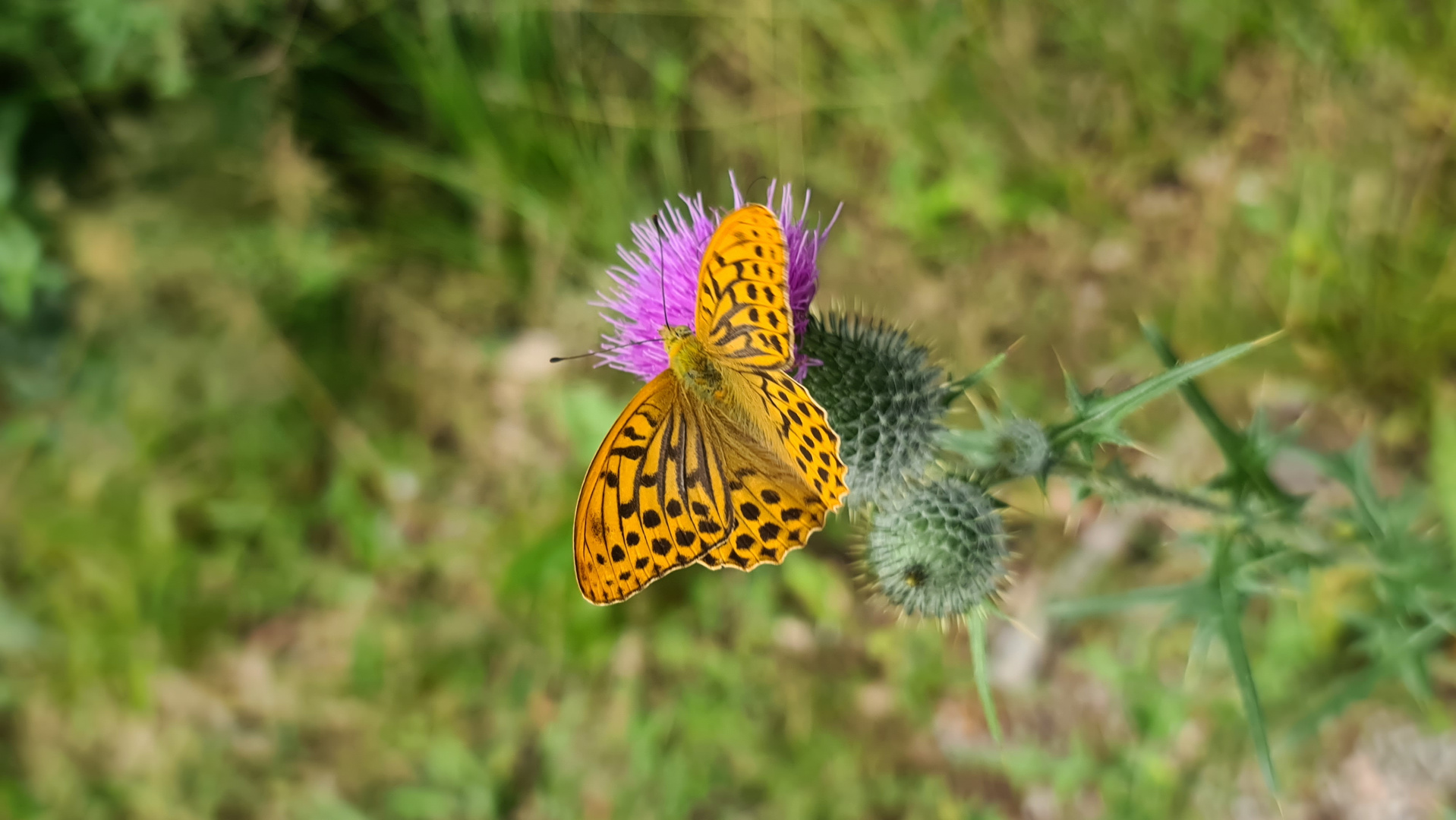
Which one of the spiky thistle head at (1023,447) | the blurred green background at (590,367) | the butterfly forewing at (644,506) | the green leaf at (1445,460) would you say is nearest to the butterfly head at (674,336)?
the butterfly forewing at (644,506)

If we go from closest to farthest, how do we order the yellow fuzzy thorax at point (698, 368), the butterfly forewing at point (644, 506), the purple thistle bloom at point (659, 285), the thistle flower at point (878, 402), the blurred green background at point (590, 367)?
the butterfly forewing at point (644, 506)
the yellow fuzzy thorax at point (698, 368)
the thistle flower at point (878, 402)
the purple thistle bloom at point (659, 285)
the blurred green background at point (590, 367)

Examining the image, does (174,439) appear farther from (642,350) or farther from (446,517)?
(642,350)

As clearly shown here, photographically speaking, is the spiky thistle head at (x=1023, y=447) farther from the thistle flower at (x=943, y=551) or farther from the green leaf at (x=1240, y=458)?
the green leaf at (x=1240, y=458)

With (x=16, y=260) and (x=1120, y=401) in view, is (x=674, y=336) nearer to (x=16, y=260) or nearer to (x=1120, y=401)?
(x=1120, y=401)

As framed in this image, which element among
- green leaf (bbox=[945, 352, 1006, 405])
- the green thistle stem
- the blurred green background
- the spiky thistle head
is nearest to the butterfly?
green leaf (bbox=[945, 352, 1006, 405])

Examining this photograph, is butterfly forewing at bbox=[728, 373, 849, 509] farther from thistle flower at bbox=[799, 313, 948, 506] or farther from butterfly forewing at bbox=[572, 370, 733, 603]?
thistle flower at bbox=[799, 313, 948, 506]

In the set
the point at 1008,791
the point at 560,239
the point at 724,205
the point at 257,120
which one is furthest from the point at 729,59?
the point at 1008,791
